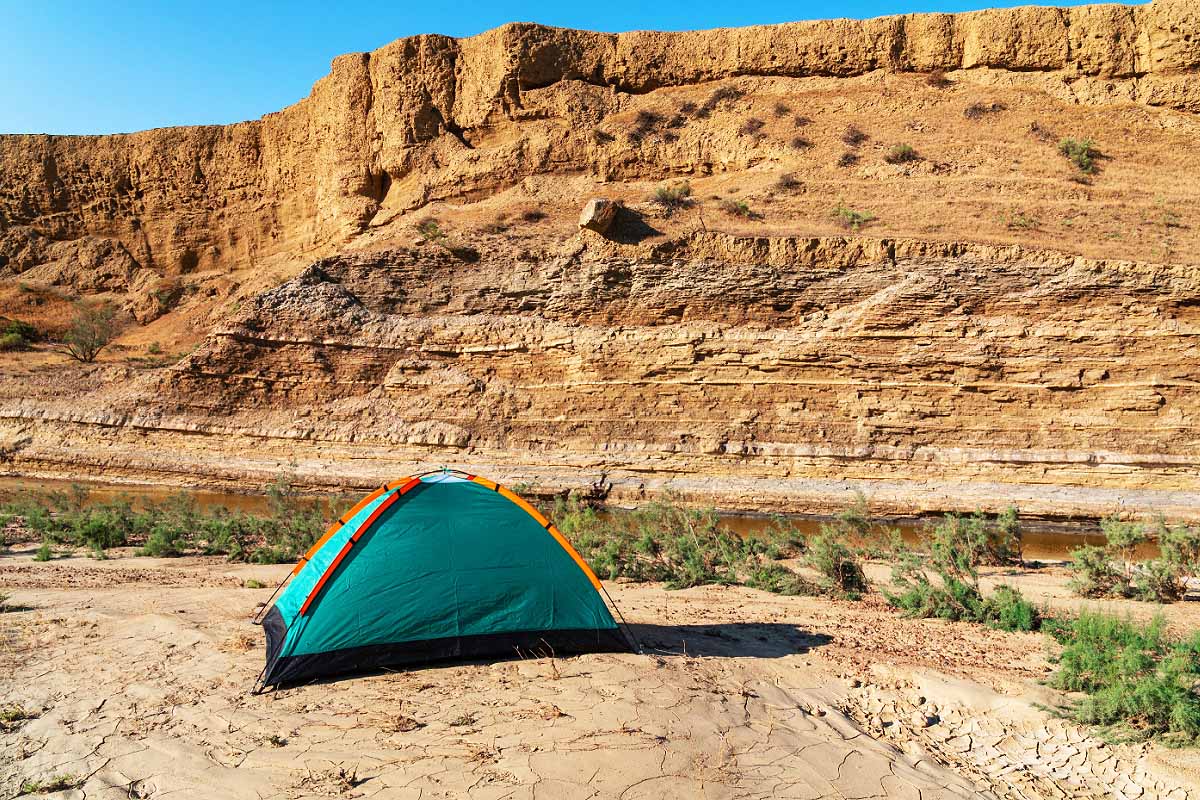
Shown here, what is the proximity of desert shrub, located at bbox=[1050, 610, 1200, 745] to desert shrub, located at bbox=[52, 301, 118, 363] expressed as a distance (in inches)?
1165

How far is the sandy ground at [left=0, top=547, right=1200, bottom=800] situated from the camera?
11.3 ft

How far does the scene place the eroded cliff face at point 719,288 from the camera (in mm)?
16953

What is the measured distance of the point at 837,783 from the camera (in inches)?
142

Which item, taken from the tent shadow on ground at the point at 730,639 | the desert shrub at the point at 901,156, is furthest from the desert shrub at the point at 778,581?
the desert shrub at the point at 901,156

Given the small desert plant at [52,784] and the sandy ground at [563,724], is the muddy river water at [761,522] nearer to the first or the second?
the sandy ground at [563,724]

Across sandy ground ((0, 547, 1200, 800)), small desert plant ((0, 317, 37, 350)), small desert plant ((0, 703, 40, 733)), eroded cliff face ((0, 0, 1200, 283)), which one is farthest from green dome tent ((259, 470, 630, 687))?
small desert plant ((0, 317, 37, 350))

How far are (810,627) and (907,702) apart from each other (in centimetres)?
193

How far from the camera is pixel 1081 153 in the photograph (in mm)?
22484

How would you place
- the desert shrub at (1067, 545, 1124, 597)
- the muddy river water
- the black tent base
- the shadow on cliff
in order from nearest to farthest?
the black tent base → the desert shrub at (1067, 545, 1124, 597) → the muddy river water → the shadow on cliff

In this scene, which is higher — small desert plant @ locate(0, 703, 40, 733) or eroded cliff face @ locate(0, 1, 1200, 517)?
eroded cliff face @ locate(0, 1, 1200, 517)

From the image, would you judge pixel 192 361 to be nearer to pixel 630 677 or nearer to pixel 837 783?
pixel 630 677

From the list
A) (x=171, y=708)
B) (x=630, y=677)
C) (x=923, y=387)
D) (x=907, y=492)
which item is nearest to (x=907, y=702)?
(x=630, y=677)

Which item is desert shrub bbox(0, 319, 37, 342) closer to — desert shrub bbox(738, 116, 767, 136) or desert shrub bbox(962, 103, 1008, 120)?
desert shrub bbox(738, 116, 767, 136)

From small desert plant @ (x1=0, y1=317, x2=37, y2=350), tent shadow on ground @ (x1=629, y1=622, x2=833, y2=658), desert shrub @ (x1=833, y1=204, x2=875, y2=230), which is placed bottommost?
tent shadow on ground @ (x1=629, y1=622, x2=833, y2=658)
